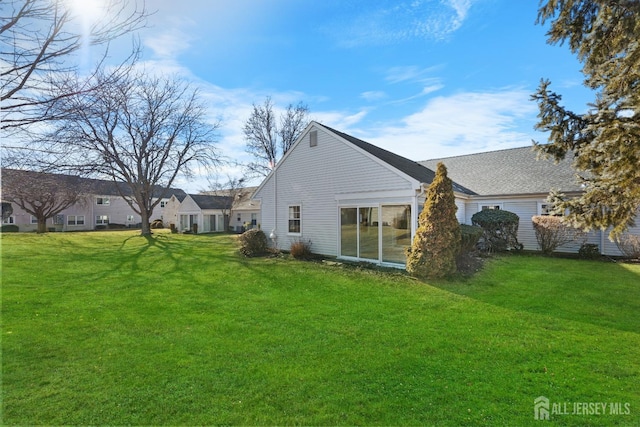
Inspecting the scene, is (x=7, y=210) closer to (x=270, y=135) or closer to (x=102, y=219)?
(x=102, y=219)

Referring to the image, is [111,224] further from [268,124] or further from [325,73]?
[325,73]

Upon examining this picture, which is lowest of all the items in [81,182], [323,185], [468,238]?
[468,238]

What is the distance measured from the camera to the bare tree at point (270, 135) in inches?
1316

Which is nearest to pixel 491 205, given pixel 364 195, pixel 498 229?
pixel 498 229

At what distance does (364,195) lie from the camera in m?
11.9

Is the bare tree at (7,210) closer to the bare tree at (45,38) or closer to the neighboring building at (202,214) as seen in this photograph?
the neighboring building at (202,214)

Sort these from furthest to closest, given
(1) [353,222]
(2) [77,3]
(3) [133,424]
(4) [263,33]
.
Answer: (1) [353,222] < (4) [263,33] < (2) [77,3] < (3) [133,424]

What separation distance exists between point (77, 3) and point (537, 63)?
37.1 feet

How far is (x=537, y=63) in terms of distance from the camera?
356 inches

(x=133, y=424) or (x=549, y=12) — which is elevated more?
(x=549, y=12)

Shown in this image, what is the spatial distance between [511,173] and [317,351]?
18.0m

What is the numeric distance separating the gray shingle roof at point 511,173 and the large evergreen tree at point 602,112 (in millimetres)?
7769

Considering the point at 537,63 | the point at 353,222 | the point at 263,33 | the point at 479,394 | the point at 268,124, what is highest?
the point at 268,124

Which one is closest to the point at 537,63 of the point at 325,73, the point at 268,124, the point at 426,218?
the point at 426,218
